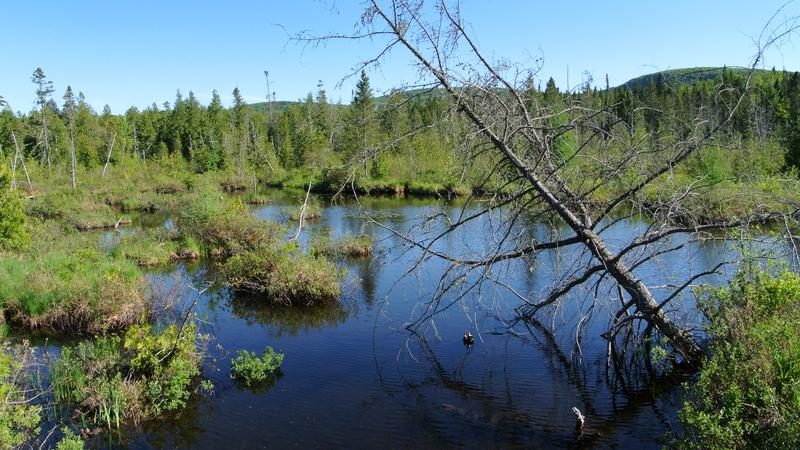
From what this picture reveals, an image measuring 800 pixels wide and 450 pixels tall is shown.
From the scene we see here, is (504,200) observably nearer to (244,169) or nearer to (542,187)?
(542,187)

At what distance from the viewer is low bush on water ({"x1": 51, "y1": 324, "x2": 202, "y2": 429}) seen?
8656 millimetres

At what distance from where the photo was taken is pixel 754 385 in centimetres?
552

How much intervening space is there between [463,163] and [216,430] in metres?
5.31

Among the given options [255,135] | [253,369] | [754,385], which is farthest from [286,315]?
[255,135]

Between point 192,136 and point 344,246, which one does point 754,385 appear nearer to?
point 344,246

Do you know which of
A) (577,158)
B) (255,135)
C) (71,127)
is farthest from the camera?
(255,135)

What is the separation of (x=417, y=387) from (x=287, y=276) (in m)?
6.17

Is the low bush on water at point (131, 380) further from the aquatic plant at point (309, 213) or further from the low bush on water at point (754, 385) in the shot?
the aquatic plant at point (309, 213)

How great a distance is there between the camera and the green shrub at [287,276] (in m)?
14.9

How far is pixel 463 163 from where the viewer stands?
848 centimetres

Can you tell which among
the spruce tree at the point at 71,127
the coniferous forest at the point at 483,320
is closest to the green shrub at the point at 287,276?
the coniferous forest at the point at 483,320

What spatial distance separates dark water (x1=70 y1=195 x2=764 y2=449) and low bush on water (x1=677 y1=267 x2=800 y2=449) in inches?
53.9

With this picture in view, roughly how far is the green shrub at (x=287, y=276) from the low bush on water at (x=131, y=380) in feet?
17.3

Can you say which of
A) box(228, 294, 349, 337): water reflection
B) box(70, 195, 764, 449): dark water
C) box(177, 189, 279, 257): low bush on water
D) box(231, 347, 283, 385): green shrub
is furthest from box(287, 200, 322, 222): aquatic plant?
box(231, 347, 283, 385): green shrub
